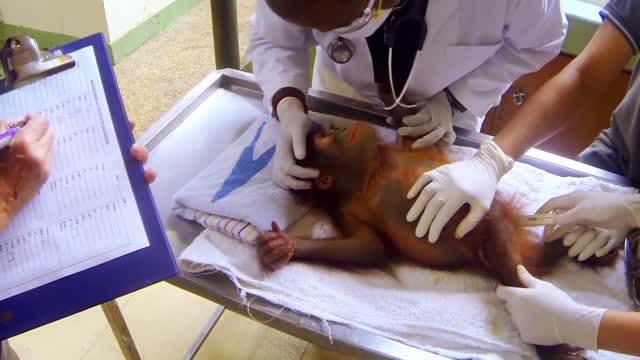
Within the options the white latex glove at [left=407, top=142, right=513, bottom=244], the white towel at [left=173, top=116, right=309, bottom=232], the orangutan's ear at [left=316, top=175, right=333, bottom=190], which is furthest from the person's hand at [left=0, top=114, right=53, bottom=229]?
the white latex glove at [left=407, top=142, right=513, bottom=244]

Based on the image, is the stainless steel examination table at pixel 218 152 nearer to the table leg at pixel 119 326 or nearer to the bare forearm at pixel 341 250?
the bare forearm at pixel 341 250

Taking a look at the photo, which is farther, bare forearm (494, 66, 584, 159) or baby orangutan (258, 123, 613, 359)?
bare forearm (494, 66, 584, 159)

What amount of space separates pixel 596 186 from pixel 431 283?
506mm

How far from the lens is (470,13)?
1.25 m

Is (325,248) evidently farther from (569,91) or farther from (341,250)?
(569,91)

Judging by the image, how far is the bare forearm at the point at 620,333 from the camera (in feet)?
2.95

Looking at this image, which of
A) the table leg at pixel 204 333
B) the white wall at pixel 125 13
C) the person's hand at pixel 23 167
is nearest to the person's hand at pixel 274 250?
the person's hand at pixel 23 167

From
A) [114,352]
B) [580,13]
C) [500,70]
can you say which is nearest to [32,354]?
[114,352]

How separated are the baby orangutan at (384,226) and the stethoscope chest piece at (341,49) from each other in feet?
0.56

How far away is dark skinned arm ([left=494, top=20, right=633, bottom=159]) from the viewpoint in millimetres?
1293

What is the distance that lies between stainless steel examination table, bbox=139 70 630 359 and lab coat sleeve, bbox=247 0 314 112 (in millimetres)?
89

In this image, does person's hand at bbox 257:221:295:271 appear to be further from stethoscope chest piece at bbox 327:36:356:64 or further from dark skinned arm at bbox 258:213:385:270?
stethoscope chest piece at bbox 327:36:356:64

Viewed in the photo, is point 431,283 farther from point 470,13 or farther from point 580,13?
point 580,13

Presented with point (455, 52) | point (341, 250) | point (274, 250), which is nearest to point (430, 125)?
point (455, 52)
